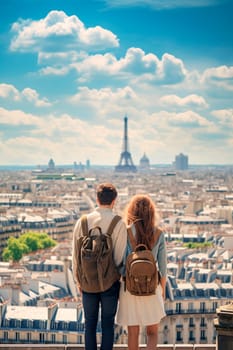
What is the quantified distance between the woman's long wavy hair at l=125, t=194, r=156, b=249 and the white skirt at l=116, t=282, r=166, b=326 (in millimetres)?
370

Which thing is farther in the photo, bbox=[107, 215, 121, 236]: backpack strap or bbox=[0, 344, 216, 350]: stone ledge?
bbox=[0, 344, 216, 350]: stone ledge

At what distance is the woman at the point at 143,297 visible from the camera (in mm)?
6516

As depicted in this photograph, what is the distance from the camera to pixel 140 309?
6.51 metres

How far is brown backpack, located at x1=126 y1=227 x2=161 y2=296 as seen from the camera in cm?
638

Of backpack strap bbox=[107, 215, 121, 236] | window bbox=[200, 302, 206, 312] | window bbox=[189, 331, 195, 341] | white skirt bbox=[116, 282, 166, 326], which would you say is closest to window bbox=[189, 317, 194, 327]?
window bbox=[189, 331, 195, 341]

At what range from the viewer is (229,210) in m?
78.2

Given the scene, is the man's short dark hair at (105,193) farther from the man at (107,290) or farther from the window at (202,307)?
the window at (202,307)

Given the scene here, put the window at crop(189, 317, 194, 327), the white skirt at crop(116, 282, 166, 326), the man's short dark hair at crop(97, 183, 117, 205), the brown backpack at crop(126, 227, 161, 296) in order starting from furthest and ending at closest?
the window at crop(189, 317, 194, 327), the man's short dark hair at crop(97, 183, 117, 205), the white skirt at crop(116, 282, 166, 326), the brown backpack at crop(126, 227, 161, 296)

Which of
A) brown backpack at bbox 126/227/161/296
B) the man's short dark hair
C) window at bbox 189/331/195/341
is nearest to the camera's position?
brown backpack at bbox 126/227/161/296

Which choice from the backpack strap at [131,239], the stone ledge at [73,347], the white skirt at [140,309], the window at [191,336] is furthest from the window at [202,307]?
the backpack strap at [131,239]

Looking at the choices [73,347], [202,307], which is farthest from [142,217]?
[202,307]

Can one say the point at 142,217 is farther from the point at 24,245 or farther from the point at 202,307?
the point at 24,245

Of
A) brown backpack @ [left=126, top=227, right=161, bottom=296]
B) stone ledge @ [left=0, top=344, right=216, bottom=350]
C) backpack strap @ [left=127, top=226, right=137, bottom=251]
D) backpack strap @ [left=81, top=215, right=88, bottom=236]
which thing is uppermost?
backpack strap @ [left=81, top=215, right=88, bottom=236]

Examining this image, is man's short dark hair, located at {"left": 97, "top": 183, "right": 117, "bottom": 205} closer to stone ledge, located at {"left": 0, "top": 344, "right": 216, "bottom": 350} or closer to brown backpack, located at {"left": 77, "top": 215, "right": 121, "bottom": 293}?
brown backpack, located at {"left": 77, "top": 215, "right": 121, "bottom": 293}
